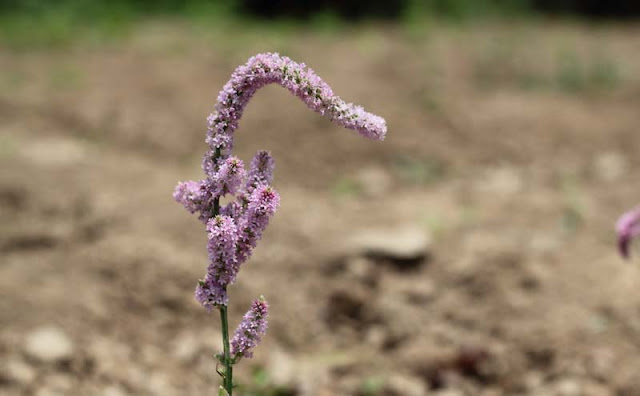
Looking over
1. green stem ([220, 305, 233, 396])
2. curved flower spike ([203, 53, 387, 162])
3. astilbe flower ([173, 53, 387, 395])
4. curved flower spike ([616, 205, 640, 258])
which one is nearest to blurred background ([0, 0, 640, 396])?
curved flower spike ([616, 205, 640, 258])

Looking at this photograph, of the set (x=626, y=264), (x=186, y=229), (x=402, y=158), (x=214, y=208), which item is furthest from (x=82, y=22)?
(x=214, y=208)

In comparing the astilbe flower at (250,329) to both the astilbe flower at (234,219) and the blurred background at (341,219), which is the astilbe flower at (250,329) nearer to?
the astilbe flower at (234,219)

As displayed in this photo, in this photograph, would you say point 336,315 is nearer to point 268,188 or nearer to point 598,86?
point 268,188

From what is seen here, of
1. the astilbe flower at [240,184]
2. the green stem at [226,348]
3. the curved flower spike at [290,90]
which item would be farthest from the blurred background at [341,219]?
the curved flower spike at [290,90]

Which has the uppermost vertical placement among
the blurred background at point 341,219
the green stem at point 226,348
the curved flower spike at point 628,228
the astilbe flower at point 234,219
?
the blurred background at point 341,219

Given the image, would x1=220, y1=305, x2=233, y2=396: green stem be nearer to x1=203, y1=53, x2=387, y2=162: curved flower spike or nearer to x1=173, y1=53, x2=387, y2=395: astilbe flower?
x1=173, y1=53, x2=387, y2=395: astilbe flower

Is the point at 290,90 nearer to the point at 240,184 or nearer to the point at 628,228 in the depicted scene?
the point at 240,184

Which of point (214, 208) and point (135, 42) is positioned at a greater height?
point (135, 42)

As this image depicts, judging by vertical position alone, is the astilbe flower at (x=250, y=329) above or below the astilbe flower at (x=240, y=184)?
below

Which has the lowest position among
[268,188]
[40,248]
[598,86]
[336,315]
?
[268,188]
